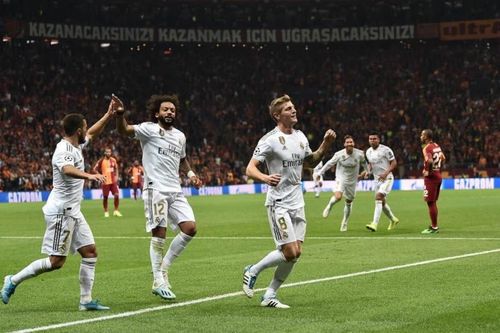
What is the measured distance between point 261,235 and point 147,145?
10.9 metres

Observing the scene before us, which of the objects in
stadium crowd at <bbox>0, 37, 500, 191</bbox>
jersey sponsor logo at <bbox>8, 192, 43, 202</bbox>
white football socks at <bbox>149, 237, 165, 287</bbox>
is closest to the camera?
white football socks at <bbox>149, 237, 165, 287</bbox>

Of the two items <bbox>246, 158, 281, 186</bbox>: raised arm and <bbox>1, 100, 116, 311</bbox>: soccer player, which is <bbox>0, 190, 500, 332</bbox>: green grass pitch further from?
<bbox>246, 158, 281, 186</bbox>: raised arm

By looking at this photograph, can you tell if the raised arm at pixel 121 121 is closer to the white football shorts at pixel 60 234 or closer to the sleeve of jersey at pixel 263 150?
the white football shorts at pixel 60 234

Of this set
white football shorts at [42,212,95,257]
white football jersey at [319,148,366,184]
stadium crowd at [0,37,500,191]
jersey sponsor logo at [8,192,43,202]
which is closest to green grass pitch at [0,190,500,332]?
white football shorts at [42,212,95,257]

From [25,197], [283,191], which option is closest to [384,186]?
[283,191]

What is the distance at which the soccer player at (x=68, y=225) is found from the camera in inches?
444

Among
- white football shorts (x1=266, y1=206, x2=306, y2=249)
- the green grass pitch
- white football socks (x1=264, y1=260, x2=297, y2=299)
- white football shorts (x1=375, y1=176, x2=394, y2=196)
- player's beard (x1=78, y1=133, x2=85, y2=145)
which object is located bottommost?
the green grass pitch

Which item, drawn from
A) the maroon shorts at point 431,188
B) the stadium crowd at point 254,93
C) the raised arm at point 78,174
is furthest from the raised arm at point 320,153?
the stadium crowd at point 254,93

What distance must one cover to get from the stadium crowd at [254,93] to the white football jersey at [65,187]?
4439cm

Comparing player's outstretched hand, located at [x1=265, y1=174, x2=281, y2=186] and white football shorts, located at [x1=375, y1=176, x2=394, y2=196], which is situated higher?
player's outstretched hand, located at [x1=265, y1=174, x2=281, y2=186]

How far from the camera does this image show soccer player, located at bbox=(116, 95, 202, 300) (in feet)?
40.5

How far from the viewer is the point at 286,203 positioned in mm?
11461

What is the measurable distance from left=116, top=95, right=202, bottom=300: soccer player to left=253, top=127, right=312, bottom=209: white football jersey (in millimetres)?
1467

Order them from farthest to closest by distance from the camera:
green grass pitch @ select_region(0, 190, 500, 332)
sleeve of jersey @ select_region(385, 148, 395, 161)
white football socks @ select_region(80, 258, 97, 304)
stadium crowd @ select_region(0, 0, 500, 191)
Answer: stadium crowd @ select_region(0, 0, 500, 191)
sleeve of jersey @ select_region(385, 148, 395, 161)
white football socks @ select_region(80, 258, 97, 304)
green grass pitch @ select_region(0, 190, 500, 332)
